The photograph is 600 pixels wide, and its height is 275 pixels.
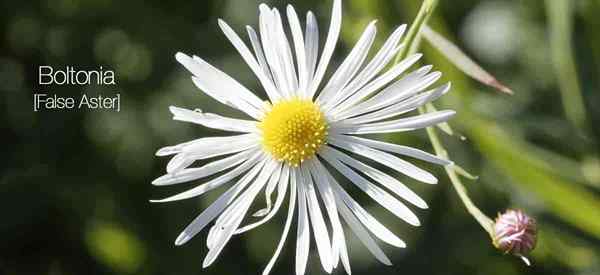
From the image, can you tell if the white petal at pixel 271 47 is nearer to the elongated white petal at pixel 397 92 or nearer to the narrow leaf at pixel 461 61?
the elongated white petal at pixel 397 92

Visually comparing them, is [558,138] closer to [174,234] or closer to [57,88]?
[174,234]

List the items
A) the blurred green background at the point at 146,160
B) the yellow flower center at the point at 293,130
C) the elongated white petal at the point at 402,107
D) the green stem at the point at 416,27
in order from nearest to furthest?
the elongated white petal at the point at 402,107
the green stem at the point at 416,27
the yellow flower center at the point at 293,130
the blurred green background at the point at 146,160

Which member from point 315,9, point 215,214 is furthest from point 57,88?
point 215,214

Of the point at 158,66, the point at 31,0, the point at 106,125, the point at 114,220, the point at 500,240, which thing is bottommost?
the point at 500,240

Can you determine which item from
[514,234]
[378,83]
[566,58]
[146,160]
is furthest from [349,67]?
[146,160]

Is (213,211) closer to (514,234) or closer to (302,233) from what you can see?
(302,233)

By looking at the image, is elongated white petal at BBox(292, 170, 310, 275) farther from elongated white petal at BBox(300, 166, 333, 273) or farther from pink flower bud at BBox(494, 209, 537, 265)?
pink flower bud at BBox(494, 209, 537, 265)

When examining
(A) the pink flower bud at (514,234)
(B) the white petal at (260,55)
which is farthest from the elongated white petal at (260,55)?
(A) the pink flower bud at (514,234)
